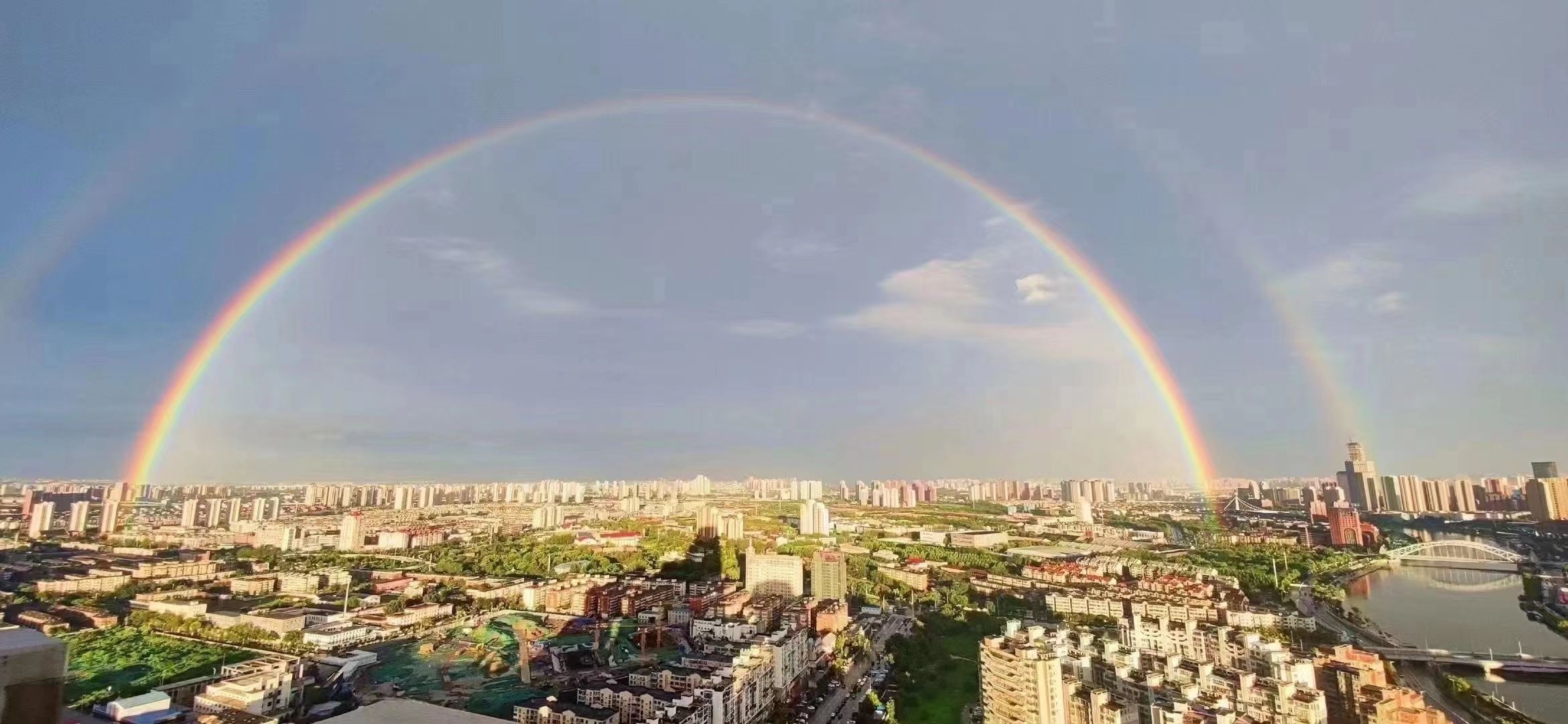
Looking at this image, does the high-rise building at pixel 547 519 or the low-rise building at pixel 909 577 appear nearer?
the low-rise building at pixel 909 577

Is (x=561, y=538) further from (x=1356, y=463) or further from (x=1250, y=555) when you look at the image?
(x=1356, y=463)

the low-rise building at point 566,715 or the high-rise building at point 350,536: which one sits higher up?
the high-rise building at point 350,536

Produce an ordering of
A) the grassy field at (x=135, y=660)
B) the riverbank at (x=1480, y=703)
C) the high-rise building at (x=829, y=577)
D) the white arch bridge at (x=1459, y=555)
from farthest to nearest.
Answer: the white arch bridge at (x=1459, y=555) < the high-rise building at (x=829, y=577) < the grassy field at (x=135, y=660) < the riverbank at (x=1480, y=703)

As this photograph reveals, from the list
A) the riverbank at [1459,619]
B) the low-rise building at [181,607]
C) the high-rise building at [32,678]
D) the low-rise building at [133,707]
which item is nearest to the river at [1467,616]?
the riverbank at [1459,619]

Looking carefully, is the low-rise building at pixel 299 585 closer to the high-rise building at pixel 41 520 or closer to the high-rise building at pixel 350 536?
the high-rise building at pixel 350 536

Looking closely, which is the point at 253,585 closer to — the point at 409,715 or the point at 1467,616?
the point at 409,715

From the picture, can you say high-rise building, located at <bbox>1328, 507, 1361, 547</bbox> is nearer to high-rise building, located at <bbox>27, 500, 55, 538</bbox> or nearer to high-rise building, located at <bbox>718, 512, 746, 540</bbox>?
high-rise building, located at <bbox>718, 512, 746, 540</bbox>
